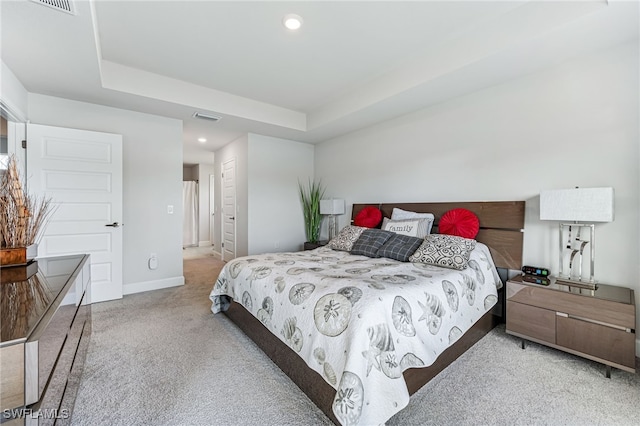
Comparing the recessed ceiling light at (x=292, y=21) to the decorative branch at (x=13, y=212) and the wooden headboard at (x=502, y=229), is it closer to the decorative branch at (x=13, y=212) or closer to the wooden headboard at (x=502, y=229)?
the decorative branch at (x=13, y=212)

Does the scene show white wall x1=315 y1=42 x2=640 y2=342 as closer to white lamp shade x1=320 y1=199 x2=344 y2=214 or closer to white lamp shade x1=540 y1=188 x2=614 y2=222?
white lamp shade x1=540 y1=188 x2=614 y2=222

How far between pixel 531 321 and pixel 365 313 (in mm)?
1687

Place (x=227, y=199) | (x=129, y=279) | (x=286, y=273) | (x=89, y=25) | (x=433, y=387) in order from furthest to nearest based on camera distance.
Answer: (x=227, y=199), (x=129, y=279), (x=286, y=273), (x=89, y=25), (x=433, y=387)

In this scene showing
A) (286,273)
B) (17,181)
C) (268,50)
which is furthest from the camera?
(268,50)

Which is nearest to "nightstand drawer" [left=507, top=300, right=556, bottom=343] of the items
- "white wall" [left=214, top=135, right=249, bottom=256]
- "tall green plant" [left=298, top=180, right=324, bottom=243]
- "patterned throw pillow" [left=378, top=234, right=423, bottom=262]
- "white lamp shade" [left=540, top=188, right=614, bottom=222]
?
"white lamp shade" [left=540, top=188, right=614, bottom=222]

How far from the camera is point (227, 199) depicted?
5629mm

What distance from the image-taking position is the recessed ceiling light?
2238 mm

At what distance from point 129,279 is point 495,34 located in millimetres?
4885

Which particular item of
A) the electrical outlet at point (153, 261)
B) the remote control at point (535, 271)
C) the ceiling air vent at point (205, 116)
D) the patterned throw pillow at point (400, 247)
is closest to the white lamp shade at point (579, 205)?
the remote control at point (535, 271)

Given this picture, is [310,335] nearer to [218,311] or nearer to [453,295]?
[453,295]

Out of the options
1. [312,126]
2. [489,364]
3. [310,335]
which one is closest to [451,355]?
[489,364]

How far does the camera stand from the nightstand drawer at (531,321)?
2113mm

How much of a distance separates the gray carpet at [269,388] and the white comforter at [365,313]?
27 cm

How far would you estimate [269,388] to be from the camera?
1.77 m
